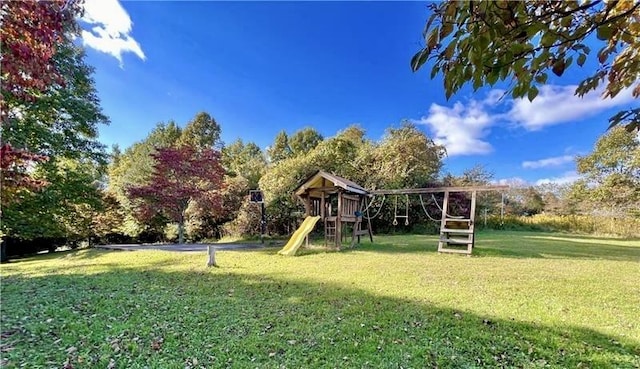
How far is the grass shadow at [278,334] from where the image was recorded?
105 inches

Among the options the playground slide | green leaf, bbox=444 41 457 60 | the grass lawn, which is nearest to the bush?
the playground slide

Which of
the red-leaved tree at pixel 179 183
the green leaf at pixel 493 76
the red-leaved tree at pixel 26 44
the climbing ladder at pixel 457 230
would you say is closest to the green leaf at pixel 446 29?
the green leaf at pixel 493 76

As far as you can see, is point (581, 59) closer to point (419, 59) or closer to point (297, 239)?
point (419, 59)

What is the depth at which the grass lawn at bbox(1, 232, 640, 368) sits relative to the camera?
2.72 m

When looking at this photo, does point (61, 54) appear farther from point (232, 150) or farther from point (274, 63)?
point (232, 150)

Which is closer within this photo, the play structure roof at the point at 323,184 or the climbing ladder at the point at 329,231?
the play structure roof at the point at 323,184

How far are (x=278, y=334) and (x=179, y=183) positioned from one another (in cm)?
1198

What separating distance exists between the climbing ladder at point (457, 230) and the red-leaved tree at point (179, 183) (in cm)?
995

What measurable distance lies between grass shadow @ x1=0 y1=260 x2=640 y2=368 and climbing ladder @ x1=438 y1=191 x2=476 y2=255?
5.30 m

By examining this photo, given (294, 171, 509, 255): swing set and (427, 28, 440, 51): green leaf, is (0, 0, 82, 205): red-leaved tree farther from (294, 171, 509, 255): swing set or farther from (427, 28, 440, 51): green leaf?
(294, 171, 509, 255): swing set

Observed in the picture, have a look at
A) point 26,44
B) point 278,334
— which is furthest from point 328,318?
point 26,44

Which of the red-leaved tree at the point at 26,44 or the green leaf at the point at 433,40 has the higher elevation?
the red-leaved tree at the point at 26,44

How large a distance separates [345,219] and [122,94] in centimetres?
915

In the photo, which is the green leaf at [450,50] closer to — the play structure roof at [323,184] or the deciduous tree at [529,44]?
the deciduous tree at [529,44]
